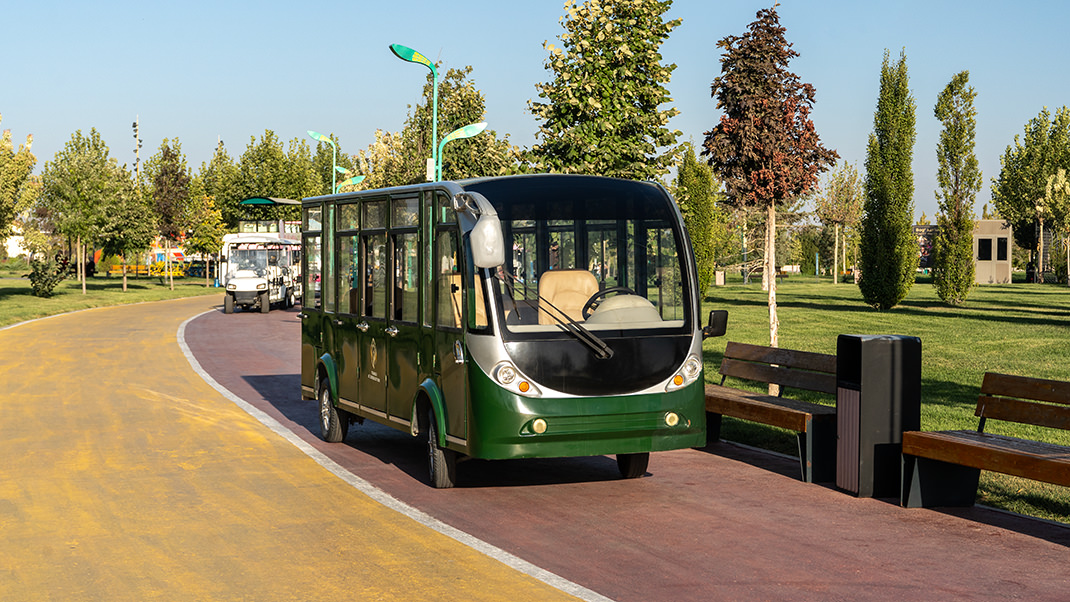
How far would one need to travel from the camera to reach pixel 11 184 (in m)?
40.8

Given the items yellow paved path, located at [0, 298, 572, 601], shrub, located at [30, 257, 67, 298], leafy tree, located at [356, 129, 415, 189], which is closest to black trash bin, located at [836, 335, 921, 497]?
yellow paved path, located at [0, 298, 572, 601]

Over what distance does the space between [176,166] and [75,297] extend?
1114 inches

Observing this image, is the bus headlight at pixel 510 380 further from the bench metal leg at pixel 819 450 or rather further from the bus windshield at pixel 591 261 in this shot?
the bench metal leg at pixel 819 450

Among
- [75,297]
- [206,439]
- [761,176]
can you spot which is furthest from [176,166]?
[206,439]

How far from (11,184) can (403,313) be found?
35.6m

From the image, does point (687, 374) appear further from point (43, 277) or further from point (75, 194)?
point (75, 194)

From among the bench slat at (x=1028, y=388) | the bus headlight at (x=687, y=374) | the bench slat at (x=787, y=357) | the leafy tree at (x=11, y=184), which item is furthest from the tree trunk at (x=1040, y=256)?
the bus headlight at (x=687, y=374)

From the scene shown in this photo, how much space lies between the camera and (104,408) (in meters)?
14.1

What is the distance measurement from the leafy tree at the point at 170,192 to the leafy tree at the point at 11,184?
26.5 metres

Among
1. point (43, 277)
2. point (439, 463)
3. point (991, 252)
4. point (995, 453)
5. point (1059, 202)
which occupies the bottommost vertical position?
point (439, 463)

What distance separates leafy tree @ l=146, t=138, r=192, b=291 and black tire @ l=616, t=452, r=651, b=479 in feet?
208

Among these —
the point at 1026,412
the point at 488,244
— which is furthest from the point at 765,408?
the point at 488,244

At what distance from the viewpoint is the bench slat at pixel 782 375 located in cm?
1040

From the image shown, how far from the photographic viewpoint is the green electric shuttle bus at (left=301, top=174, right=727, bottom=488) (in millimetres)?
8531
